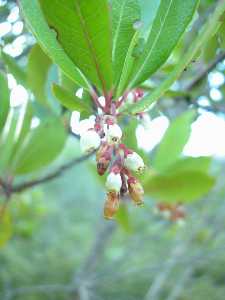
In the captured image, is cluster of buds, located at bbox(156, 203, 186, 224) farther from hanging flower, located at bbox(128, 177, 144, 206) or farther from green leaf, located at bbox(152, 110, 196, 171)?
hanging flower, located at bbox(128, 177, 144, 206)

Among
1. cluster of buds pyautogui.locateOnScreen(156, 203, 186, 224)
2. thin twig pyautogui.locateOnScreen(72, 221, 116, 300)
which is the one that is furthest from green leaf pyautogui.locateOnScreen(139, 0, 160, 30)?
thin twig pyautogui.locateOnScreen(72, 221, 116, 300)

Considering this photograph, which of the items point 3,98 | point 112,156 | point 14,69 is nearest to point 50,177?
point 14,69

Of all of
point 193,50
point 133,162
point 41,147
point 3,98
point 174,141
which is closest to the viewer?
point 193,50

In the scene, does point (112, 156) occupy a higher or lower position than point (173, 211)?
lower

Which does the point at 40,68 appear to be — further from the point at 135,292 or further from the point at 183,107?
the point at 135,292

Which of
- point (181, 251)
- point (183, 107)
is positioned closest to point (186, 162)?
point (183, 107)

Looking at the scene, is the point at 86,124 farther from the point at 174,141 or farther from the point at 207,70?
the point at 174,141
